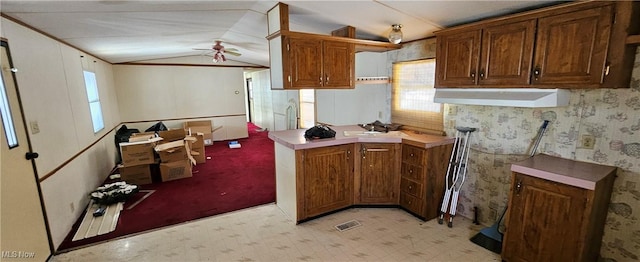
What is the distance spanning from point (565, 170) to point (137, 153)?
5123 millimetres

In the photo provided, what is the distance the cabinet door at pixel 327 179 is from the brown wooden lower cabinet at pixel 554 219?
1553 millimetres

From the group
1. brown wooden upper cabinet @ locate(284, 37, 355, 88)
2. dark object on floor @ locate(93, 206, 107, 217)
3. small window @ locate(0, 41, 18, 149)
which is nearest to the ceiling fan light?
brown wooden upper cabinet @ locate(284, 37, 355, 88)

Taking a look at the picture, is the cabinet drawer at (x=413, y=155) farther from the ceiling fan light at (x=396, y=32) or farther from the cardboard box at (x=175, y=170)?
the cardboard box at (x=175, y=170)

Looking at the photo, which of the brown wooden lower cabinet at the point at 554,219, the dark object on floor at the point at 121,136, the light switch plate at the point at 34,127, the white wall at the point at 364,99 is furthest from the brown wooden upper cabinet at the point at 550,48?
the dark object on floor at the point at 121,136

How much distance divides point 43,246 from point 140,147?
7.00 ft

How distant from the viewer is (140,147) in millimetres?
4309

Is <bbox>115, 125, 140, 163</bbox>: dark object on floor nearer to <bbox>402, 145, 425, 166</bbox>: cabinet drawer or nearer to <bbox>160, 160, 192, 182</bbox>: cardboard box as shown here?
<bbox>160, 160, 192, 182</bbox>: cardboard box

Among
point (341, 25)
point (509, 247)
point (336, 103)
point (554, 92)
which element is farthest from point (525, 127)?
point (336, 103)

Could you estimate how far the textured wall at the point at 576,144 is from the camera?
2.00 meters

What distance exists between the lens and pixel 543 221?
6.59ft

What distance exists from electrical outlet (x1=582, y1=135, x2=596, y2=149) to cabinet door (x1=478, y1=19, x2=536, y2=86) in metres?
0.64

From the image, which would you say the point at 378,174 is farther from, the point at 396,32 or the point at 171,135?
the point at 171,135

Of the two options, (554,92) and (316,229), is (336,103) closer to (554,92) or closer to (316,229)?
(316,229)

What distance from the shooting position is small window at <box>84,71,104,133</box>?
4254 millimetres
